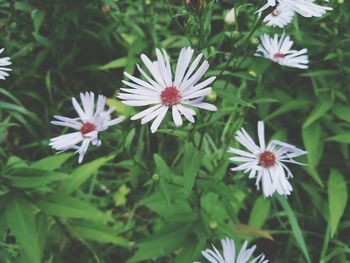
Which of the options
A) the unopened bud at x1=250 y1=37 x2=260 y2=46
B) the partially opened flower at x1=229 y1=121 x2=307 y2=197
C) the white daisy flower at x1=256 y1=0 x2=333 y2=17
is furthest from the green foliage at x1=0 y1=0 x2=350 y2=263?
the white daisy flower at x1=256 y1=0 x2=333 y2=17

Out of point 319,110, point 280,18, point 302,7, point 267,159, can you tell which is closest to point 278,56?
point 280,18

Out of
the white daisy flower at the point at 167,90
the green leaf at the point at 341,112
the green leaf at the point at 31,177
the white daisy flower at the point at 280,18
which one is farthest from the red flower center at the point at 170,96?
the green leaf at the point at 341,112

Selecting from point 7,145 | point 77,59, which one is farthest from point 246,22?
point 7,145

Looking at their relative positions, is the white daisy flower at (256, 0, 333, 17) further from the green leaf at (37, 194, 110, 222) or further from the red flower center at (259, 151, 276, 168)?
the green leaf at (37, 194, 110, 222)

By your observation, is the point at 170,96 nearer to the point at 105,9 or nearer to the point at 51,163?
the point at 51,163

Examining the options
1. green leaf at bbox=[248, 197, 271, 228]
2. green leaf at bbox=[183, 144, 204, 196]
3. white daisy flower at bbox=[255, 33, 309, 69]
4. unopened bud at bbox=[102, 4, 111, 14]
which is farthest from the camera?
unopened bud at bbox=[102, 4, 111, 14]

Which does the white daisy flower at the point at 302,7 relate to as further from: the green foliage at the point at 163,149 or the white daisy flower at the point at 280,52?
the white daisy flower at the point at 280,52
